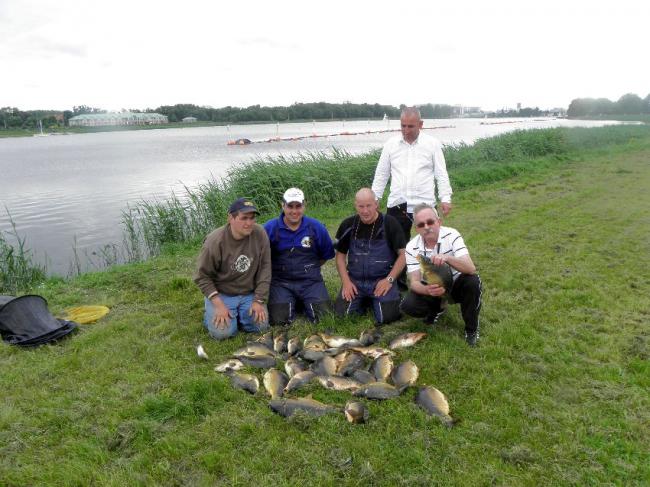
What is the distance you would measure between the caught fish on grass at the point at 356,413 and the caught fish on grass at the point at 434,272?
1.38 metres

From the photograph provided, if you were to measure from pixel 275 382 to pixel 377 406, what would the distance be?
850 millimetres

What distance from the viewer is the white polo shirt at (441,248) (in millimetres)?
4309

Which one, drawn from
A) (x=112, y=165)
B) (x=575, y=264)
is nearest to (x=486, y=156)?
(x=575, y=264)

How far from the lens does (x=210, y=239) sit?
15.9 feet

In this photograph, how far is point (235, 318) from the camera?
4887 millimetres

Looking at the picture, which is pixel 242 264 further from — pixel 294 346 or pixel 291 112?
pixel 291 112

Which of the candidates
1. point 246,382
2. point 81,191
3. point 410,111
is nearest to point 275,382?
point 246,382

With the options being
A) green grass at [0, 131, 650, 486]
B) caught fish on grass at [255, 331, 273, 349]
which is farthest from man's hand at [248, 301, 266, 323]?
green grass at [0, 131, 650, 486]

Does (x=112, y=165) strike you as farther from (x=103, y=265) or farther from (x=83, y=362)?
(x=83, y=362)

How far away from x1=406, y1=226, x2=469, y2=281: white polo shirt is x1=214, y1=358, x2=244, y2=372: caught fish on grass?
5.79 feet

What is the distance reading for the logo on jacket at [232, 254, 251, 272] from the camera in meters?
4.94

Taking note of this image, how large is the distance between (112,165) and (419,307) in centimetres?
2925

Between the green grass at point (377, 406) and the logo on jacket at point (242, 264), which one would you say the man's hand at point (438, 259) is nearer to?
the green grass at point (377, 406)

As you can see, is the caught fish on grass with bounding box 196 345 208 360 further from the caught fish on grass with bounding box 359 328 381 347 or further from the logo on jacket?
the caught fish on grass with bounding box 359 328 381 347
